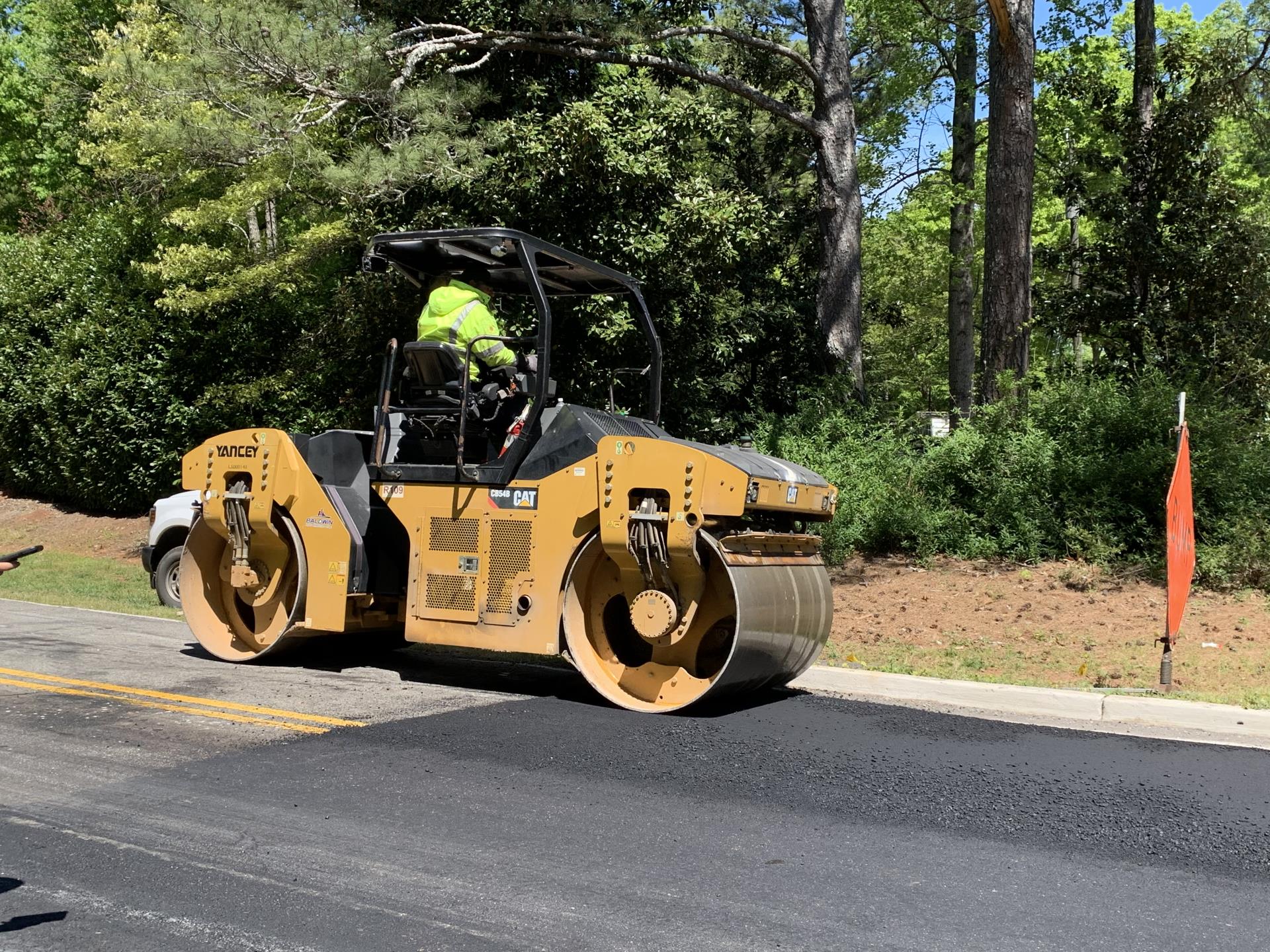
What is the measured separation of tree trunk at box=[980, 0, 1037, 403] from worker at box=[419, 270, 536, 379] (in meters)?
9.30

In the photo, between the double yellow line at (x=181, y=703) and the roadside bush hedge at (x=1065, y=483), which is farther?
the roadside bush hedge at (x=1065, y=483)

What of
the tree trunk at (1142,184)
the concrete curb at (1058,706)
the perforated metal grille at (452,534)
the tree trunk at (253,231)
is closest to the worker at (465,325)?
the perforated metal grille at (452,534)

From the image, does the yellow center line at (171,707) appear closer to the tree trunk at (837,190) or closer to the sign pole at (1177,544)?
the sign pole at (1177,544)

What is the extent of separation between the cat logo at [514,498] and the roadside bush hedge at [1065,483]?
654 cm

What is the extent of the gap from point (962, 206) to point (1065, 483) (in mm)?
15593

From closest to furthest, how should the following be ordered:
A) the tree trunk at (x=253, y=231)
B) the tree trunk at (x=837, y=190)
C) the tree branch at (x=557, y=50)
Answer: the tree branch at (x=557, y=50), the tree trunk at (x=837, y=190), the tree trunk at (x=253, y=231)

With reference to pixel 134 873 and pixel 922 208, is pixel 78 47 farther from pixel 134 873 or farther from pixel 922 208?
pixel 134 873

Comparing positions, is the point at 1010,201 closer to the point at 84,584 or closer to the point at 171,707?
the point at 171,707

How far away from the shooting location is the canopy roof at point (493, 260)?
26.7ft

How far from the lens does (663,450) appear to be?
7078 millimetres

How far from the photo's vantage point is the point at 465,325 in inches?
313

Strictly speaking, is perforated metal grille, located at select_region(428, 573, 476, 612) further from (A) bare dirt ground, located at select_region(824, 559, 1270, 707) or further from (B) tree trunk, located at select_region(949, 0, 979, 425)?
(B) tree trunk, located at select_region(949, 0, 979, 425)

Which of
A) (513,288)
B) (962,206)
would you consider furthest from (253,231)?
(962,206)

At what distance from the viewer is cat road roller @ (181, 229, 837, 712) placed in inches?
281
